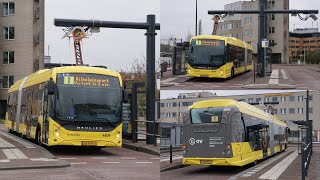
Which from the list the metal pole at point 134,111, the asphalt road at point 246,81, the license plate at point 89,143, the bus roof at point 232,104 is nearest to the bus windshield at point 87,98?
the license plate at point 89,143

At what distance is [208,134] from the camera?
28.6ft

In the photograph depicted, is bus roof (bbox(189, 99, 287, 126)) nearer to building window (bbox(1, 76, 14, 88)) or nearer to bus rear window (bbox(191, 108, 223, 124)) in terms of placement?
bus rear window (bbox(191, 108, 223, 124))

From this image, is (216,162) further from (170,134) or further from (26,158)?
(26,158)

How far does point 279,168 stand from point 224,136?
4.26 ft

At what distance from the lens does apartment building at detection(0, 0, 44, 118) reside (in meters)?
55.7

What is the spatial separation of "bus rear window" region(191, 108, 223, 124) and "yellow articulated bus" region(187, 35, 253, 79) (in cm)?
107

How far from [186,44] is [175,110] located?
0.85m

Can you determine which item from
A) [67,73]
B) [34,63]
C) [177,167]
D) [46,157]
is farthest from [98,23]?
[34,63]

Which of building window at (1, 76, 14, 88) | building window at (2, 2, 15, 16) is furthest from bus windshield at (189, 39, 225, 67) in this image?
building window at (2, 2, 15, 16)

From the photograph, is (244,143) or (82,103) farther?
(82,103)

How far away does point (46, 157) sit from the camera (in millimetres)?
15234

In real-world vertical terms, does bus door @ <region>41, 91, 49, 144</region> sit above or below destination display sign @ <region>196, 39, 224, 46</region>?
below

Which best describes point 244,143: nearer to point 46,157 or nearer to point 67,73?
point 46,157

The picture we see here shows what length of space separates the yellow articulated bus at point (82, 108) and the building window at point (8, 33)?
41.1 metres
